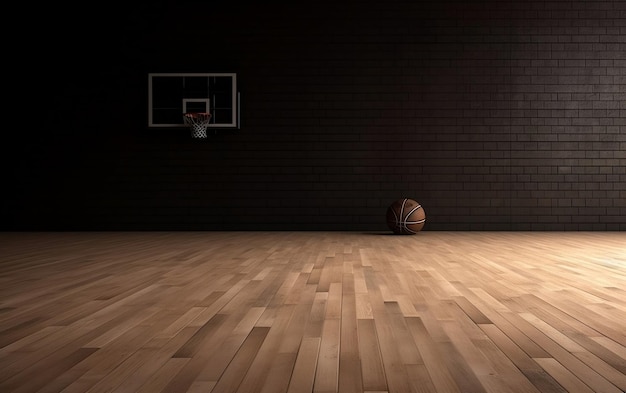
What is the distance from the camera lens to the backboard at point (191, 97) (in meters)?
8.50

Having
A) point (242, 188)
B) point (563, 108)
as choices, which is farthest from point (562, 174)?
point (242, 188)

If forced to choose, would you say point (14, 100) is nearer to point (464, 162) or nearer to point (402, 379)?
point (464, 162)

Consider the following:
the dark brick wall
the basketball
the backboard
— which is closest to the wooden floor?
the basketball

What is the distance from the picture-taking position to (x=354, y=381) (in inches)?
67.7

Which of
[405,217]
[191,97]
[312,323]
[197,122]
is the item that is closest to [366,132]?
[405,217]

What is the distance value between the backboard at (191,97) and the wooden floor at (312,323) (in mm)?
3765

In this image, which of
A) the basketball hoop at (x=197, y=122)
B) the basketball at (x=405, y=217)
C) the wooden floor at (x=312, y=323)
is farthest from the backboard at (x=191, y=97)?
the wooden floor at (x=312, y=323)

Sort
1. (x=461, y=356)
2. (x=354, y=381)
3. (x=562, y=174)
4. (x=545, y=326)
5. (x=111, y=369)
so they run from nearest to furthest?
(x=354, y=381) → (x=111, y=369) → (x=461, y=356) → (x=545, y=326) → (x=562, y=174)

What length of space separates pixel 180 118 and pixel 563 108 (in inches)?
224

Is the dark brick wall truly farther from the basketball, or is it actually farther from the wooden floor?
the wooden floor

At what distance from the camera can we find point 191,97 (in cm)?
852

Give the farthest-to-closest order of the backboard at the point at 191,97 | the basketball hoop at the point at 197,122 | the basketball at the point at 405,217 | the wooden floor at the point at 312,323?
1. the backboard at the point at 191,97
2. the basketball hoop at the point at 197,122
3. the basketball at the point at 405,217
4. the wooden floor at the point at 312,323

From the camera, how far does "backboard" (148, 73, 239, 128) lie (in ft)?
27.9

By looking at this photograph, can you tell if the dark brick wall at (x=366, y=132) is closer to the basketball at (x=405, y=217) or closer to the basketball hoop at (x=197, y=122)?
the basketball hoop at (x=197, y=122)
